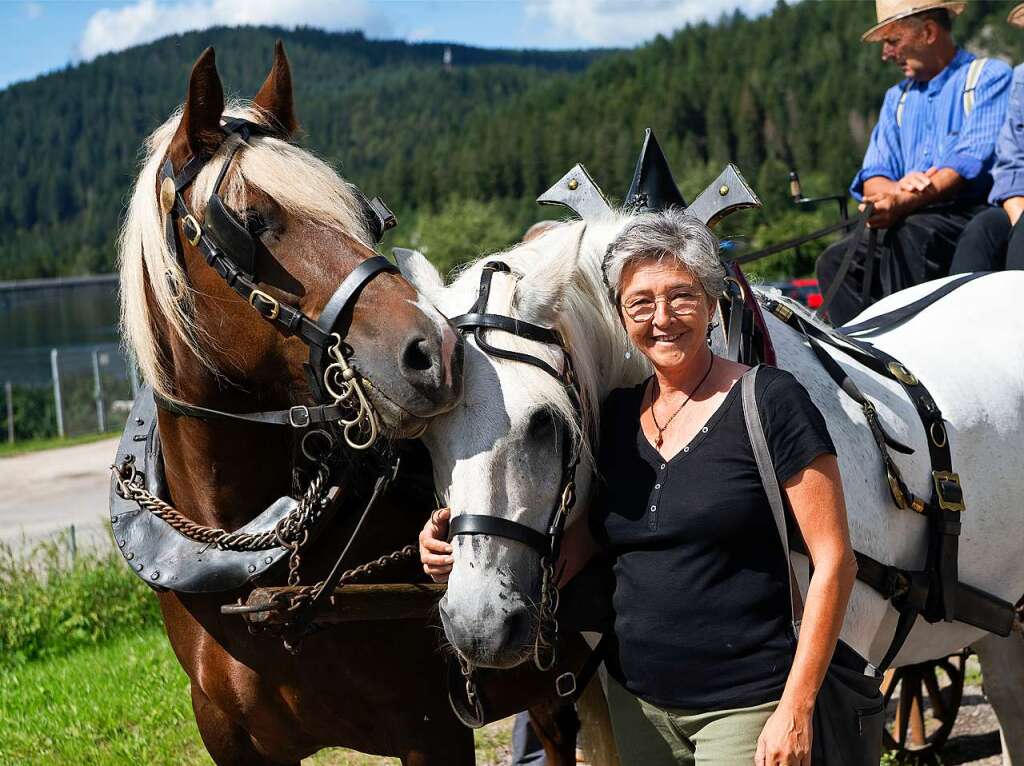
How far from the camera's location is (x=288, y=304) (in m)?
2.38

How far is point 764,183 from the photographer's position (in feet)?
289

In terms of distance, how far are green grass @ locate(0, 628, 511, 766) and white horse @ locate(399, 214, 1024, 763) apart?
255cm

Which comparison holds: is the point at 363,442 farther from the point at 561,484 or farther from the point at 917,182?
the point at 917,182

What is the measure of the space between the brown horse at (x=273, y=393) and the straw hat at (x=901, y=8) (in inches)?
106

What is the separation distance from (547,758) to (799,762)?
1.91m

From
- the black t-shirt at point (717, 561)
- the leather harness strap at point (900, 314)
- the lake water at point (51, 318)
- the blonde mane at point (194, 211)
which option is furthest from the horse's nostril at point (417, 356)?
the lake water at point (51, 318)

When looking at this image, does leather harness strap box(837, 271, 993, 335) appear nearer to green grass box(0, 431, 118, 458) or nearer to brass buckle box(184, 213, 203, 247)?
brass buckle box(184, 213, 203, 247)

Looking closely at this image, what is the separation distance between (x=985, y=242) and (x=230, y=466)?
299cm

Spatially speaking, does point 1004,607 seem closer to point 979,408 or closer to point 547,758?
point 979,408

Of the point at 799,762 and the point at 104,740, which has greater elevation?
the point at 799,762

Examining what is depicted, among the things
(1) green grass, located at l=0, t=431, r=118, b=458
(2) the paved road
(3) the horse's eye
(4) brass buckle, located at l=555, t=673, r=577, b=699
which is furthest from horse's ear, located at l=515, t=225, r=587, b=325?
(1) green grass, located at l=0, t=431, r=118, b=458

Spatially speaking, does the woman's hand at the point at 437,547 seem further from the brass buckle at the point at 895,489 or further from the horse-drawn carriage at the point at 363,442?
the brass buckle at the point at 895,489

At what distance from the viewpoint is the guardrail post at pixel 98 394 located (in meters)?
24.4

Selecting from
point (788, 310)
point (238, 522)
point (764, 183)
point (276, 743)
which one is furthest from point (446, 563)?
point (764, 183)
